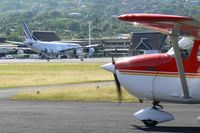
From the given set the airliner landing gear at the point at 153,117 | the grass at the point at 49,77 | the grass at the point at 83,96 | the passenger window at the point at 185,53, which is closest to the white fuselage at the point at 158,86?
the airliner landing gear at the point at 153,117

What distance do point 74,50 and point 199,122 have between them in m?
101

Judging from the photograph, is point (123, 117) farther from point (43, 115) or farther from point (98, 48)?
point (98, 48)

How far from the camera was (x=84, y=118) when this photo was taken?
529 inches

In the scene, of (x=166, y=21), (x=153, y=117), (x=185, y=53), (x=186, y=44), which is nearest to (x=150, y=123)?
(x=153, y=117)

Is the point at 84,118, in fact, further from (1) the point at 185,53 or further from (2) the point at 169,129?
(1) the point at 185,53

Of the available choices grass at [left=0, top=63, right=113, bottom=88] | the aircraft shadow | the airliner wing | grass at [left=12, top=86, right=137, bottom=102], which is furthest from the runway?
grass at [left=0, top=63, right=113, bottom=88]

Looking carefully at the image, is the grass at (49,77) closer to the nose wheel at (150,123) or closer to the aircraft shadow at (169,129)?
the nose wheel at (150,123)

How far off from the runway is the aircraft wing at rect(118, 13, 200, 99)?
4.10ft

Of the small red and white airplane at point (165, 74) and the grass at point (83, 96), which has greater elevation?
the small red and white airplane at point (165, 74)

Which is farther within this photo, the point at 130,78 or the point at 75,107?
the point at 75,107

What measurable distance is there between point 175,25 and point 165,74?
5.37 ft

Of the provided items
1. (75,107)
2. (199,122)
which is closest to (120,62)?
(199,122)

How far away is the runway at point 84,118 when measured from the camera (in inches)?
451

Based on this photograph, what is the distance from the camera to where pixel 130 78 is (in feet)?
40.0
